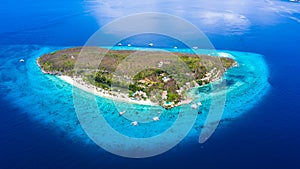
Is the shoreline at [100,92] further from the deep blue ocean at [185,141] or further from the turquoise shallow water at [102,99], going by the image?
the deep blue ocean at [185,141]

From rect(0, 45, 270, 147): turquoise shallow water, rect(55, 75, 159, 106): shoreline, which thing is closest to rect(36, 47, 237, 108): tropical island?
rect(55, 75, 159, 106): shoreline

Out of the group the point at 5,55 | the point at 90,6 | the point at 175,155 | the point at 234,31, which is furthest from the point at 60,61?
the point at 90,6

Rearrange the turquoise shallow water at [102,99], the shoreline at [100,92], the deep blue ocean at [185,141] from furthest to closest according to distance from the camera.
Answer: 1. the shoreline at [100,92]
2. the turquoise shallow water at [102,99]
3. the deep blue ocean at [185,141]

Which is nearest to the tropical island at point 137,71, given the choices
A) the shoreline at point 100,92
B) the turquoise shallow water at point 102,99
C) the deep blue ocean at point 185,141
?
the shoreline at point 100,92

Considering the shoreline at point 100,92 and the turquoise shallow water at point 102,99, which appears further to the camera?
the shoreline at point 100,92

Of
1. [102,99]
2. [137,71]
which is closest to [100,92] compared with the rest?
[102,99]

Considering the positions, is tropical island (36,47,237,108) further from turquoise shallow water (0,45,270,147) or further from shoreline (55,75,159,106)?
turquoise shallow water (0,45,270,147)
